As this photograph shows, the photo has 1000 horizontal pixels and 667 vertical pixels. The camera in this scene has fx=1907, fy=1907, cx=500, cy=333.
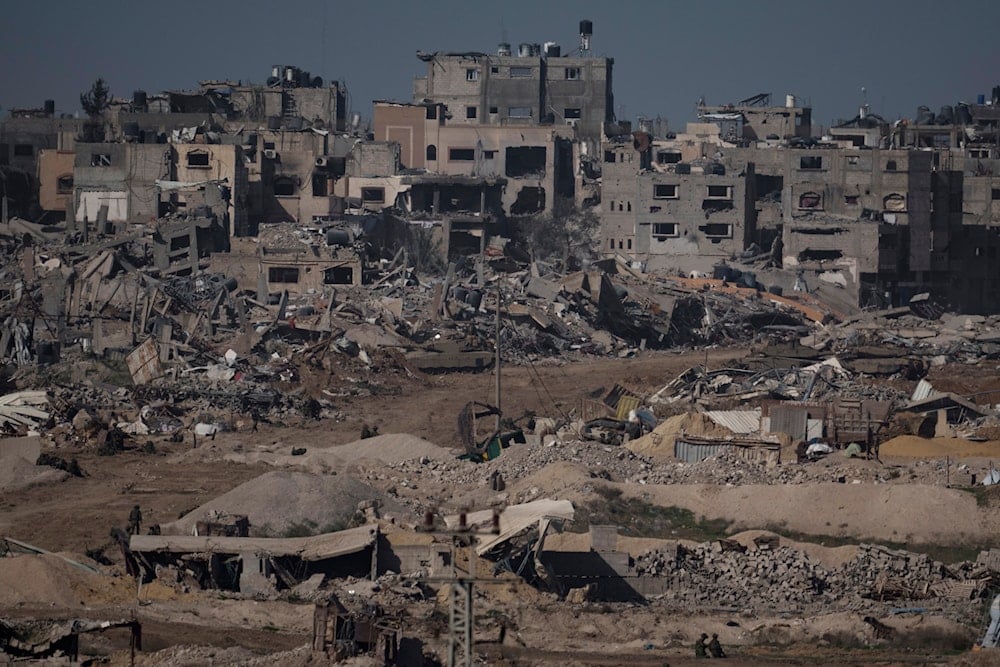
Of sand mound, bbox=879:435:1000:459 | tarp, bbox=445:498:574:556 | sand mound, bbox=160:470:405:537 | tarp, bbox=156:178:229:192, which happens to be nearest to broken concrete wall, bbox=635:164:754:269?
tarp, bbox=156:178:229:192

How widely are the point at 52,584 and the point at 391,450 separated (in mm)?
9741

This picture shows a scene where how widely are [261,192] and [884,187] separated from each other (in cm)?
2024

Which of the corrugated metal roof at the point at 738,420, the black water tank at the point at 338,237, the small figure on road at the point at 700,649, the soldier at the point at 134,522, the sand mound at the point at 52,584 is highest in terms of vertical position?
the black water tank at the point at 338,237

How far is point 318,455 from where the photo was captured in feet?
101

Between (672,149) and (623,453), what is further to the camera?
(672,149)

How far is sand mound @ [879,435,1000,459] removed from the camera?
29.6m

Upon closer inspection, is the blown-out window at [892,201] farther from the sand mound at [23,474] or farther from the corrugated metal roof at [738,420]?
the sand mound at [23,474]

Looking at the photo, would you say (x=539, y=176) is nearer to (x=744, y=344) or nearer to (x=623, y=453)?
(x=744, y=344)

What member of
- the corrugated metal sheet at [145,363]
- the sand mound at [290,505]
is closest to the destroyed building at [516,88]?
the corrugated metal sheet at [145,363]

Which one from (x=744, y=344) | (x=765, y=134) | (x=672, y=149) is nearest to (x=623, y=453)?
(x=744, y=344)

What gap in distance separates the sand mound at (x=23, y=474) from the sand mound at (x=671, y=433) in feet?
29.8

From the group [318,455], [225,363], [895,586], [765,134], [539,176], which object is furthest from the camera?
[765,134]

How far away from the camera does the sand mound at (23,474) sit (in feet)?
95.8

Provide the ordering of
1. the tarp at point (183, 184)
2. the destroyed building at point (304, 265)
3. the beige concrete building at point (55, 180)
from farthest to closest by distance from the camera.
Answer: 1. the beige concrete building at point (55, 180)
2. the tarp at point (183, 184)
3. the destroyed building at point (304, 265)
